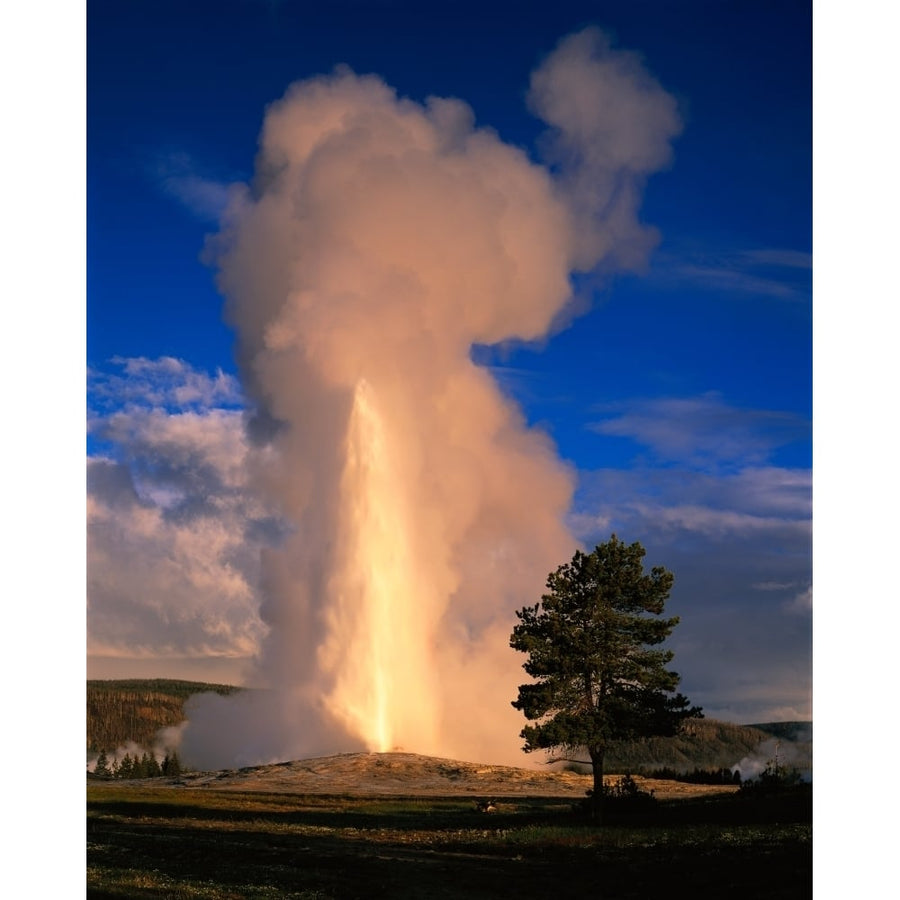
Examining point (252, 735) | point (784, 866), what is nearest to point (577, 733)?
point (784, 866)

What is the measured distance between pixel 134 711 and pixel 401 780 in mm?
23948

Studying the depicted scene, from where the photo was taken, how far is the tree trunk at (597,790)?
25094mm

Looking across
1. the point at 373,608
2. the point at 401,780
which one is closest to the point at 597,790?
the point at 401,780

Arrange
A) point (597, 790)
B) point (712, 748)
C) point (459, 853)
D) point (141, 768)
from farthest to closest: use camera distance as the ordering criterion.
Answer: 1. point (141, 768)
2. point (712, 748)
3. point (597, 790)
4. point (459, 853)

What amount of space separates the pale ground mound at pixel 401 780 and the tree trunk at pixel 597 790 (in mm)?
1056

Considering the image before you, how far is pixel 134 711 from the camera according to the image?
5453 cm

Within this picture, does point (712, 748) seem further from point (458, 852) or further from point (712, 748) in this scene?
point (458, 852)

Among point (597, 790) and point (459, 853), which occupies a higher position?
point (597, 790)

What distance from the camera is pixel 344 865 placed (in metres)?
22.4

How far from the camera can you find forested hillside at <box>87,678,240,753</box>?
47.0 metres

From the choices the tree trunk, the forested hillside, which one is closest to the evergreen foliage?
the tree trunk

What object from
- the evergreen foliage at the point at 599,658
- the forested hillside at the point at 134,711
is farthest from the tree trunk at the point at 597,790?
the forested hillside at the point at 134,711
